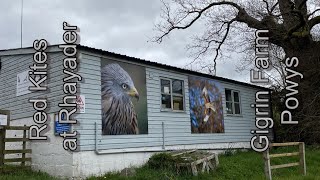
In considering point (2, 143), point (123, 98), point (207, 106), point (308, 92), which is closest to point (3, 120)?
point (2, 143)

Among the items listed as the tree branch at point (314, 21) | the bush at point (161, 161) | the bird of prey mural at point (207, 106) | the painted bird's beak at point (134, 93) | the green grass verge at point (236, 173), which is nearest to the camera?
the green grass verge at point (236, 173)

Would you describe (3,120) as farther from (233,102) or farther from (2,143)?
(233,102)

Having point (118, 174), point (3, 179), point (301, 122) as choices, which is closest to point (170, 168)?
point (118, 174)

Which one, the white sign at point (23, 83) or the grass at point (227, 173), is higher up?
the white sign at point (23, 83)

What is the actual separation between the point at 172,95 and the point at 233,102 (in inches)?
209

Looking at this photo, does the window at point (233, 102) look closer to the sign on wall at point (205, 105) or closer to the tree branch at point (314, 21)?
the sign on wall at point (205, 105)

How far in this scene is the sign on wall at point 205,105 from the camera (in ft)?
51.5

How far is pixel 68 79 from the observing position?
35.1ft

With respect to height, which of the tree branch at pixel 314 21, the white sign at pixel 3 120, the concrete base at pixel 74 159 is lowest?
the concrete base at pixel 74 159

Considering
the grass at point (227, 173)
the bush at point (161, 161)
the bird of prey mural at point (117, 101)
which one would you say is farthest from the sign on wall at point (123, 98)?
the grass at point (227, 173)

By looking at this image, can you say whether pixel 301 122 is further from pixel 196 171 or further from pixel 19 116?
pixel 19 116

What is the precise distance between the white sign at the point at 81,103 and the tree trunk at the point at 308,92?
11718 millimetres

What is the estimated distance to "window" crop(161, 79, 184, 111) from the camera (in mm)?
14234

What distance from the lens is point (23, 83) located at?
12.7 metres
